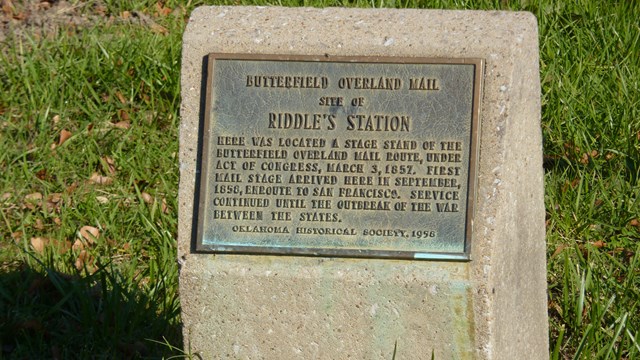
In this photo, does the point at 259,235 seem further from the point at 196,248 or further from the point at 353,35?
the point at 353,35

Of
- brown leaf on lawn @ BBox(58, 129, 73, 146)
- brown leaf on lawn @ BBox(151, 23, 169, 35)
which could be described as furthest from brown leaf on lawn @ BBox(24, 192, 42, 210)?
brown leaf on lawn @ BBox(151, 23, 169, 35)

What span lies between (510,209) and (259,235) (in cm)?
74

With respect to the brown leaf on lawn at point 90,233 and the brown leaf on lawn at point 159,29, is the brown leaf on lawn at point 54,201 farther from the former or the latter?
the brown leaf on lawn at point 159,29

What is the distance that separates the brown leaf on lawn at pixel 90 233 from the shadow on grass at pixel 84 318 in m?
0.31

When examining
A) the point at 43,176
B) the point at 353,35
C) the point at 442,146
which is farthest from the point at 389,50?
the point at 43,176

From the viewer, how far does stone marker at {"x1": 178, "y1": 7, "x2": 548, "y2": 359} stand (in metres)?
2.85

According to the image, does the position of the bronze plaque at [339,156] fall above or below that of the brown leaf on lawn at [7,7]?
below

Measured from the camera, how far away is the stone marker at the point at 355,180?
2854 mm

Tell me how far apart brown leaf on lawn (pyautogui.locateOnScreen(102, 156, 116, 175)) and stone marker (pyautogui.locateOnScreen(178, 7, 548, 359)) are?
1.63m

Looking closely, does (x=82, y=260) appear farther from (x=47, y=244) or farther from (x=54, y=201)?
(x=54, y=201)

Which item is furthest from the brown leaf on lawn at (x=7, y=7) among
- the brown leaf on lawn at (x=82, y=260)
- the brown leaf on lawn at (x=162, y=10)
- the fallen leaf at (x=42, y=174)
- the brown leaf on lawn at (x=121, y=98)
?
the brown leaf on lawn at (x=82, y=260)

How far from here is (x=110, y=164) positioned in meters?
4.59

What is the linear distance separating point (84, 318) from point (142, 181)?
1.05 m

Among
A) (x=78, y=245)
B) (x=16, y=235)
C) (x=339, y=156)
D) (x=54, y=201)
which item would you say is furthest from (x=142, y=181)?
(x=339, y=156)
